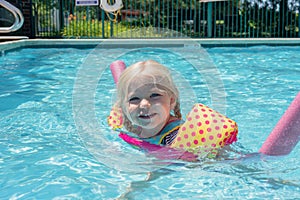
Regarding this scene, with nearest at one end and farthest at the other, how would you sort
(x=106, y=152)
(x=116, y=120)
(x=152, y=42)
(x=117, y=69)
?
(x=106, y=152), (x=116, y=120), (x=117, y=69), (x=152, y=42)

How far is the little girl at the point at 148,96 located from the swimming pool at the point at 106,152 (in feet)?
0.68

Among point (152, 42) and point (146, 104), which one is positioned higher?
point (152, 42)

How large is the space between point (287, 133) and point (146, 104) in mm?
788

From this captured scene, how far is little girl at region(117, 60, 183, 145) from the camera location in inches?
119

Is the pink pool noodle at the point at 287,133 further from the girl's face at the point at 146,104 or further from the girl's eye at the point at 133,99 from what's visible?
the girl's eye at the point at 133,99

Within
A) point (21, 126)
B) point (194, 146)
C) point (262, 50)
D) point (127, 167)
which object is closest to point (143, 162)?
point (127, 167)

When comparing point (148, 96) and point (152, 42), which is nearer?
point (148, 96)

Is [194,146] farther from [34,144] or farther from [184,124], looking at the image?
[34,144]

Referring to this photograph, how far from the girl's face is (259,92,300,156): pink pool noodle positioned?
65 cm

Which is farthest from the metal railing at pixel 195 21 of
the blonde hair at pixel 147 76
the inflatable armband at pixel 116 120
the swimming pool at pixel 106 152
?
the blonde hair at pixel 147 76

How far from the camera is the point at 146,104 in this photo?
2.99 meters

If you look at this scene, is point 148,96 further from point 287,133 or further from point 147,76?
point 287,133

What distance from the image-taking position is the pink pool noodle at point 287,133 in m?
2.86

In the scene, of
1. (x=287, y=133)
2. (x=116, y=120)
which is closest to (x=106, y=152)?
(x=116, y=120)
